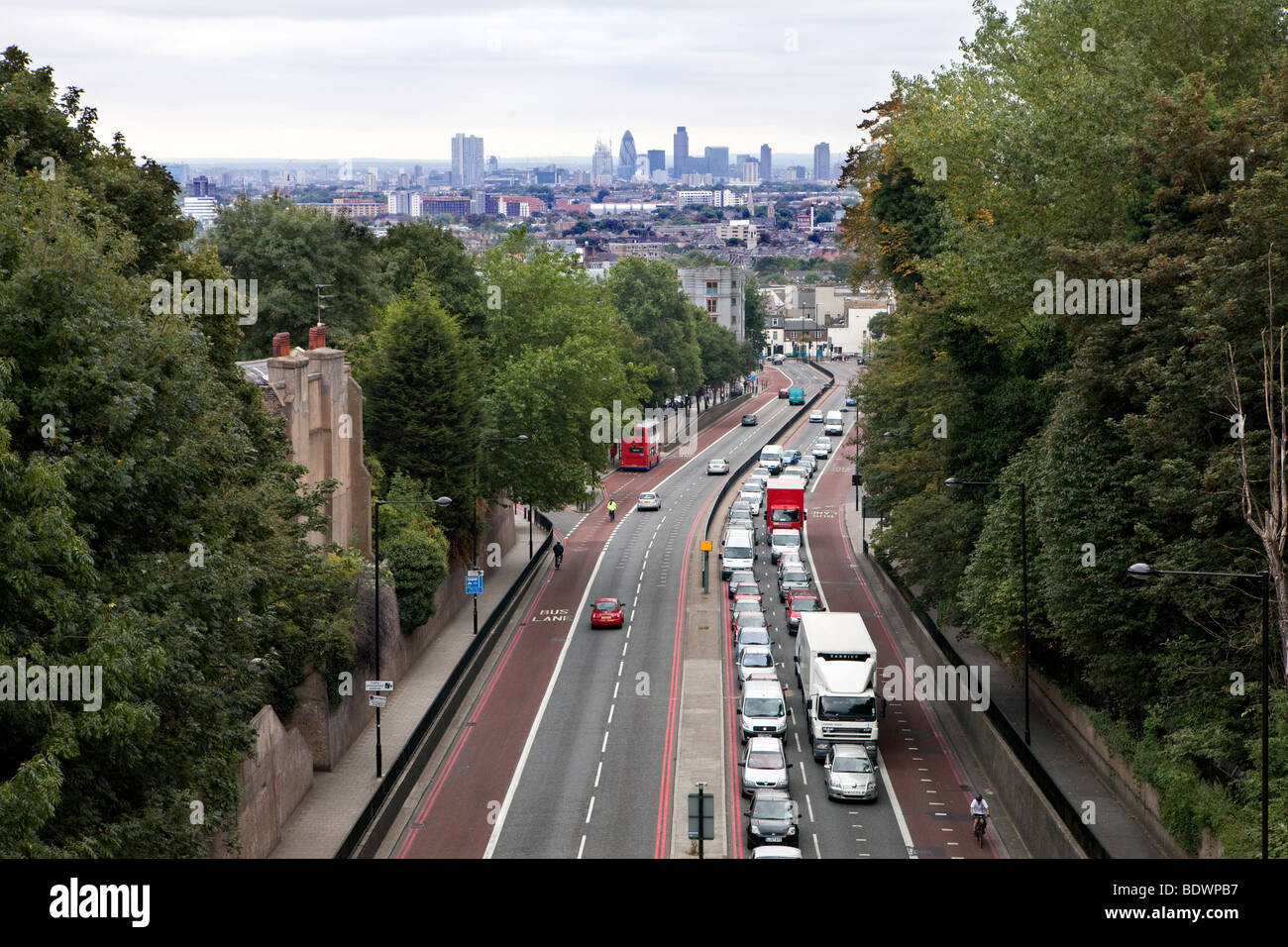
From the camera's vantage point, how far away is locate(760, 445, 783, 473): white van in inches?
3824

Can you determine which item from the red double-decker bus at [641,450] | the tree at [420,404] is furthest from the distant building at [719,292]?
the tree at [420,404]

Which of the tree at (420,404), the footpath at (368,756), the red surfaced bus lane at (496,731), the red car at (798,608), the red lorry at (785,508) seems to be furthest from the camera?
the red lorry at (785,508)

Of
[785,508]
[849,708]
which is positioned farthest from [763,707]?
[785,508]

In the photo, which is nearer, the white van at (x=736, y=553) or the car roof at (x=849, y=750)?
the car roof at (x=849, y=750)

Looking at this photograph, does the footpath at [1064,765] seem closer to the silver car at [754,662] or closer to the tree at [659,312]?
the silver car at [754,662]

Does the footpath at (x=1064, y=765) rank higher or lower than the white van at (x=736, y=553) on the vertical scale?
lower

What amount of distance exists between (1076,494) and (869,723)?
9.45 metres

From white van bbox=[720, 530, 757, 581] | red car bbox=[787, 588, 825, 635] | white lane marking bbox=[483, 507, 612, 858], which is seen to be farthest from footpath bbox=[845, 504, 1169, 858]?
white van bbox=[720, 530, 757, 581]

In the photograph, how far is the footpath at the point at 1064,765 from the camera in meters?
29.8

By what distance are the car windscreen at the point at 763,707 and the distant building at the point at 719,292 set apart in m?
133

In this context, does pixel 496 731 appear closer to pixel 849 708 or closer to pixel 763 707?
pixel 763 707

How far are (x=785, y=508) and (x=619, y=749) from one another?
35.4m
